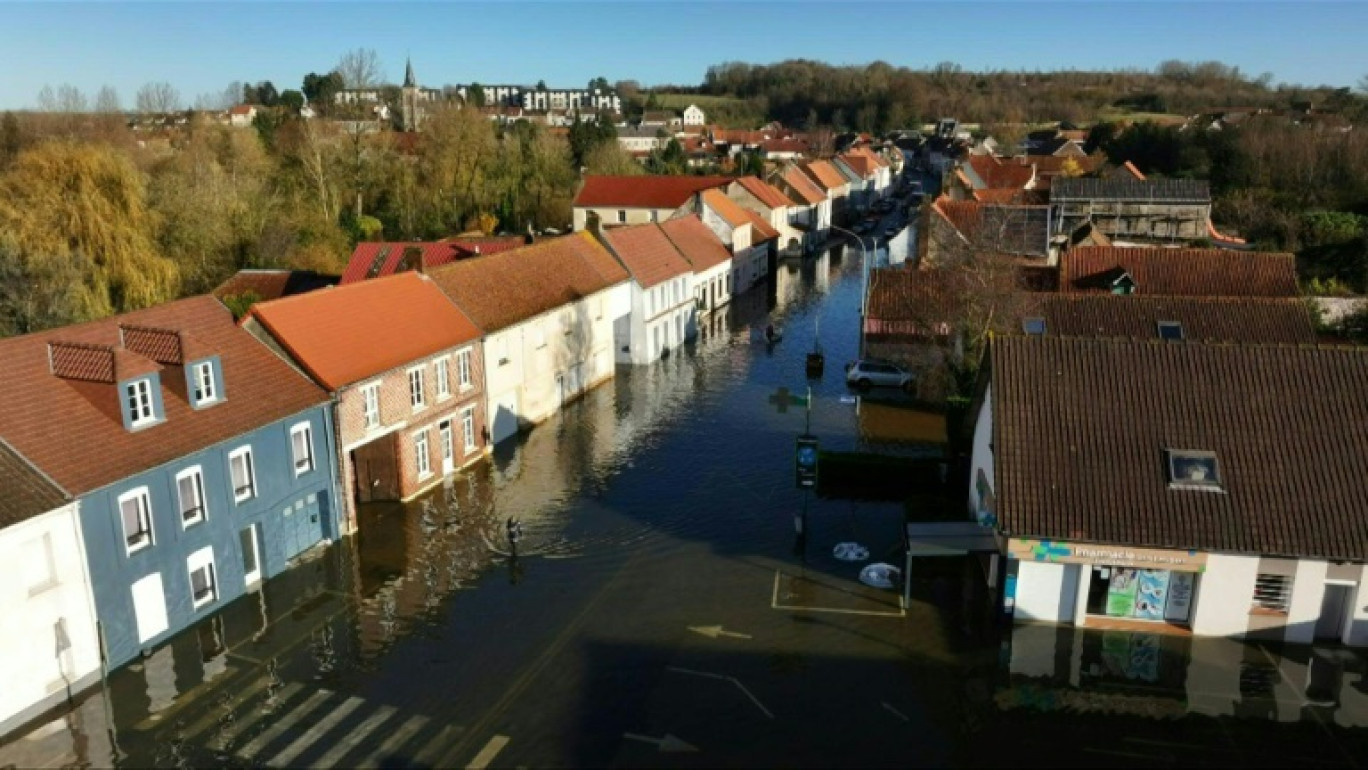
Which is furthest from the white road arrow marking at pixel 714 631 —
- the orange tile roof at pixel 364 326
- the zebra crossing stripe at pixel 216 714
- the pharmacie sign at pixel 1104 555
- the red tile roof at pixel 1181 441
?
the orange tile roof at pixel 364 326

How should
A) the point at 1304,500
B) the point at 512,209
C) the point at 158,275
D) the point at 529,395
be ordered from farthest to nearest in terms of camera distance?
the point at 512,209 → the point at 158,275 → the point at 529,395 → the point at 1304,500

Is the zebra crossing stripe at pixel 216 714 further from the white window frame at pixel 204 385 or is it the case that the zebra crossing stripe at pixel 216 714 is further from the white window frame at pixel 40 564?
the white window frame at pixel 204 385

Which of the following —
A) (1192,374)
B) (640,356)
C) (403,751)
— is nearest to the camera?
(403,751)

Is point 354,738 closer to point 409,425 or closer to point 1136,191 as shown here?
point 409,425

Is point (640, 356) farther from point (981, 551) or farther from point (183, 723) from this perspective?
point (183, 723)

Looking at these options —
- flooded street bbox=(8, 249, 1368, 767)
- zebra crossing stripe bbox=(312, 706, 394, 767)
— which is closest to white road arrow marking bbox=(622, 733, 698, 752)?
flooded street bbox=(8, 249, 1368, 767)

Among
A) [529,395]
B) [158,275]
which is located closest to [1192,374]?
[529,395]
